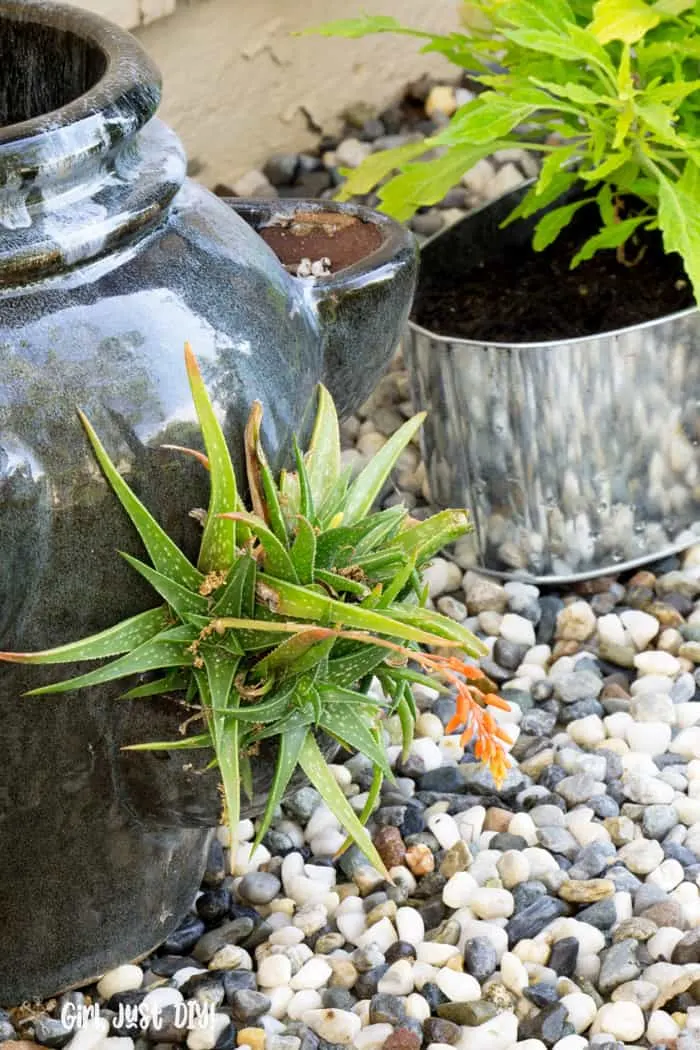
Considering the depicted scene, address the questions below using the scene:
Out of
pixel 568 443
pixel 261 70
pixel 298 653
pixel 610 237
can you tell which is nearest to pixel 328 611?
pixel 298 653

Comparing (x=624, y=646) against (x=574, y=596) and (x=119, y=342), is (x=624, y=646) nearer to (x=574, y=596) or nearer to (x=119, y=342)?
(x=574, y=596)

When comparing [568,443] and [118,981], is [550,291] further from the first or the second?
[118,981]

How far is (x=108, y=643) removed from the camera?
1217 mm

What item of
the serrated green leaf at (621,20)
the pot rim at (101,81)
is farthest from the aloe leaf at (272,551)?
the serrated green leaf at (621,20)

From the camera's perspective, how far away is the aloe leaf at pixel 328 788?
50.9 inches

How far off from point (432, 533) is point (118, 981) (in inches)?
23.1

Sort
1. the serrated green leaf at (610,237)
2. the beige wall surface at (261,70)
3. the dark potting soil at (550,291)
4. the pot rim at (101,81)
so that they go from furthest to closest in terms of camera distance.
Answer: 1. the beige wall surface at (261,70)
2. the dark potting soil at (550,291)
3. the serrated green leaf at (610,237)
4. the pot rim at (101,81)

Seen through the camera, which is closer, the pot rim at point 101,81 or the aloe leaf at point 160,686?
the pot rim at point 101,81

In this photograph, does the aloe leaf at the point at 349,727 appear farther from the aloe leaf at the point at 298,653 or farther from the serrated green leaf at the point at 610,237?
the serrated green leaf at the point at 610,237

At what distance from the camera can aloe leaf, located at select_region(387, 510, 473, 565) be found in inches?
53.0

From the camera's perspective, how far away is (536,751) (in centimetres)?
187

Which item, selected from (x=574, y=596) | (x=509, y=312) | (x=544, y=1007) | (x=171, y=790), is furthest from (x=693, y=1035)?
(x=509, y=312)

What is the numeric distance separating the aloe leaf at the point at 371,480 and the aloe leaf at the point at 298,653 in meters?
0.15

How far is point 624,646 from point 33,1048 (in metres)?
0.96
